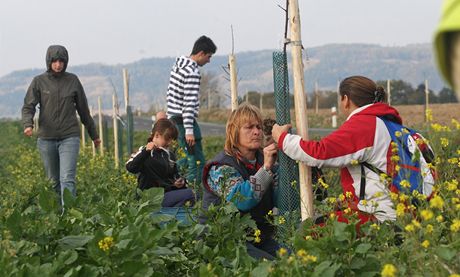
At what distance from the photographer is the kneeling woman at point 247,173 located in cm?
625

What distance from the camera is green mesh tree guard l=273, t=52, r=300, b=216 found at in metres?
6.45

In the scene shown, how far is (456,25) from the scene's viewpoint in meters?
1.58

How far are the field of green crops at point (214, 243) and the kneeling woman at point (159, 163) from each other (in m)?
3.00

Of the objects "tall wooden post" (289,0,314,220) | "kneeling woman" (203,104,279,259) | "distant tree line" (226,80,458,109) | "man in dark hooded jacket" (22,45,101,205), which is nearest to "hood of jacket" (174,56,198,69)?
"man in dark hooded jacket" (22,45,101,205)

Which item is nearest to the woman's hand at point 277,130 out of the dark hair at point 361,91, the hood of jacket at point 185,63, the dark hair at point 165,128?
the dark hair at point 361,91

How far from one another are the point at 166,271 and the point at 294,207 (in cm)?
173

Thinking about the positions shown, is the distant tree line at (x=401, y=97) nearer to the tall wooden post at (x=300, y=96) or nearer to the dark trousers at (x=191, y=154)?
the dark trousers at (x=191, y=154)

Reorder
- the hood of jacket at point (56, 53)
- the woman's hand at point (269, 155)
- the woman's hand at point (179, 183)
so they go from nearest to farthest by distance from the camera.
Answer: the woman's hand at point (269, 155) → the woman's hand at point (179, 183) → the hood of jacket at point (56, 53)

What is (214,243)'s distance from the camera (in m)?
5.66

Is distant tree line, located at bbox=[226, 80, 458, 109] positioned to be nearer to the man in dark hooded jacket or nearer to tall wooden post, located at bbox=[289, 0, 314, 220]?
the man in dark hooded jacket

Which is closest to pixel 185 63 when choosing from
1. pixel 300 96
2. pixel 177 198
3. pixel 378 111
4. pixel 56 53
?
pixel 56 53

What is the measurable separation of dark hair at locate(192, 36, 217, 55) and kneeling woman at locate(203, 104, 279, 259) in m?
3.83

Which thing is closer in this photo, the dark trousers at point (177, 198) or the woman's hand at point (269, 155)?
the woman's hand at point (269, 155)

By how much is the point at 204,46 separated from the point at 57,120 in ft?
5.11
